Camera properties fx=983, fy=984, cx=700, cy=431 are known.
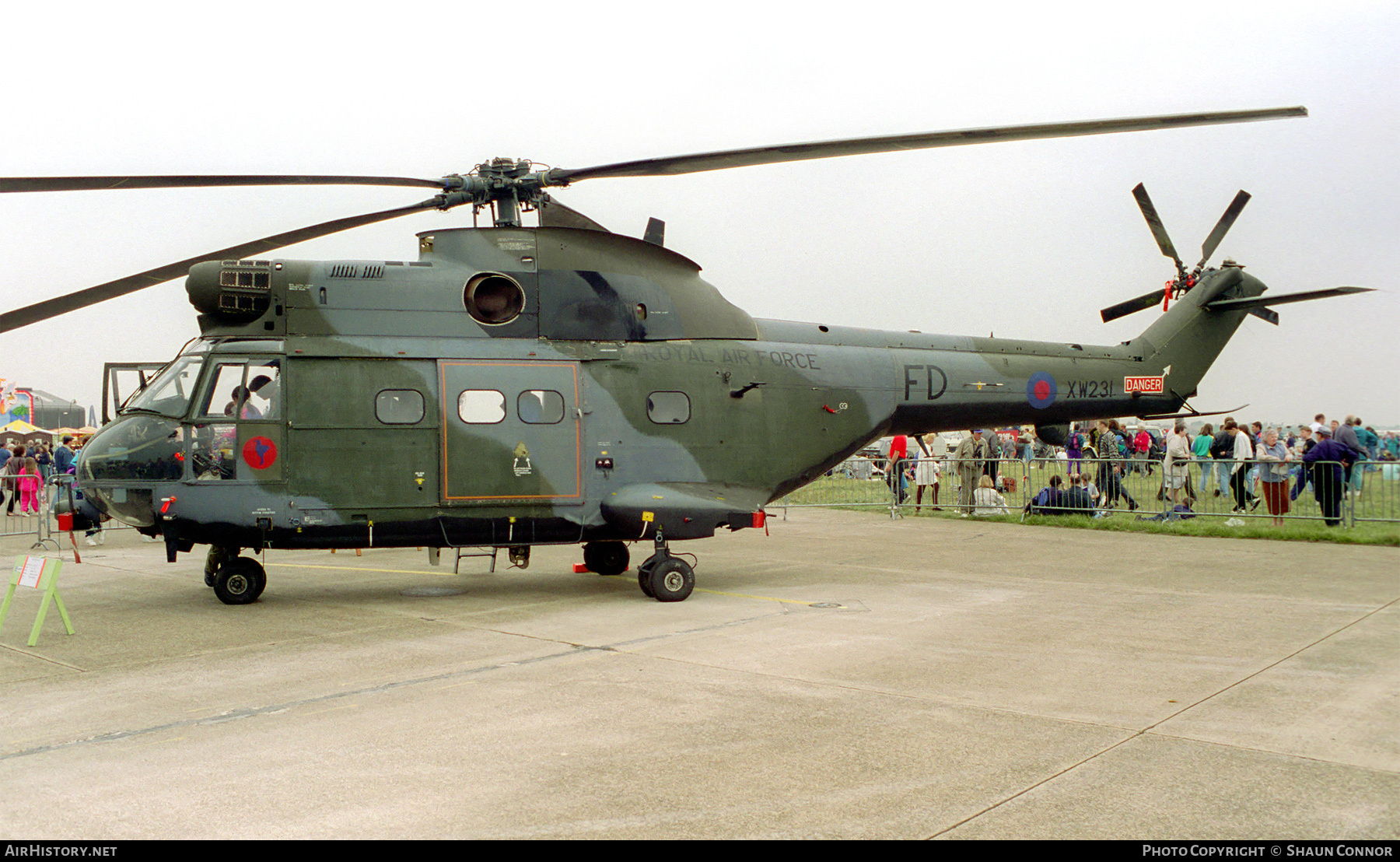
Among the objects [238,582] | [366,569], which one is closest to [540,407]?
[238,582]

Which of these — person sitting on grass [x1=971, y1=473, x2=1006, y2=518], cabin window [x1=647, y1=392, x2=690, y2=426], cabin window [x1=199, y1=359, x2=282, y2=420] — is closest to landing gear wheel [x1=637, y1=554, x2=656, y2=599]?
cabin window [x1=647, y1=392, x2=690, y2=426]

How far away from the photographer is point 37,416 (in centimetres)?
7131

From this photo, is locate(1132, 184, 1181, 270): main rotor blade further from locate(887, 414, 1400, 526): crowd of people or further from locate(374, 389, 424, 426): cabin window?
locate(374, 389, 424, 426): cabin window

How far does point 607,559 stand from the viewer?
12305mm

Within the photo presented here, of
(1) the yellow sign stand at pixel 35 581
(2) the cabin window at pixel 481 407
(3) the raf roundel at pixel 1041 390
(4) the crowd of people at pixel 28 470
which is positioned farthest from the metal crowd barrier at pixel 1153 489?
(4) the crowd of people at pixel 28 470

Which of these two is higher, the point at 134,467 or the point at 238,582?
the point at 134,467

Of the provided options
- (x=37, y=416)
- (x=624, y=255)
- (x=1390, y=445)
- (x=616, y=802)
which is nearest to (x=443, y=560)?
(x=624, y=255)

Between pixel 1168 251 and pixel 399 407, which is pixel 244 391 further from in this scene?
pixel 1168 251

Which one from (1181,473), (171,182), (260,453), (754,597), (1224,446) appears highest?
(171,182)

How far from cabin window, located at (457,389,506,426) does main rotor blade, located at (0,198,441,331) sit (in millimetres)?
2075

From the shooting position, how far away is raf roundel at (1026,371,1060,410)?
13.0m

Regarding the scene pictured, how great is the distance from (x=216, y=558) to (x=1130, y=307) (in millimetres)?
13556

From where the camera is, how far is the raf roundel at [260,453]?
31.7 feet

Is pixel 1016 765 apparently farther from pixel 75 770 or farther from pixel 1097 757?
pixel 75 770
